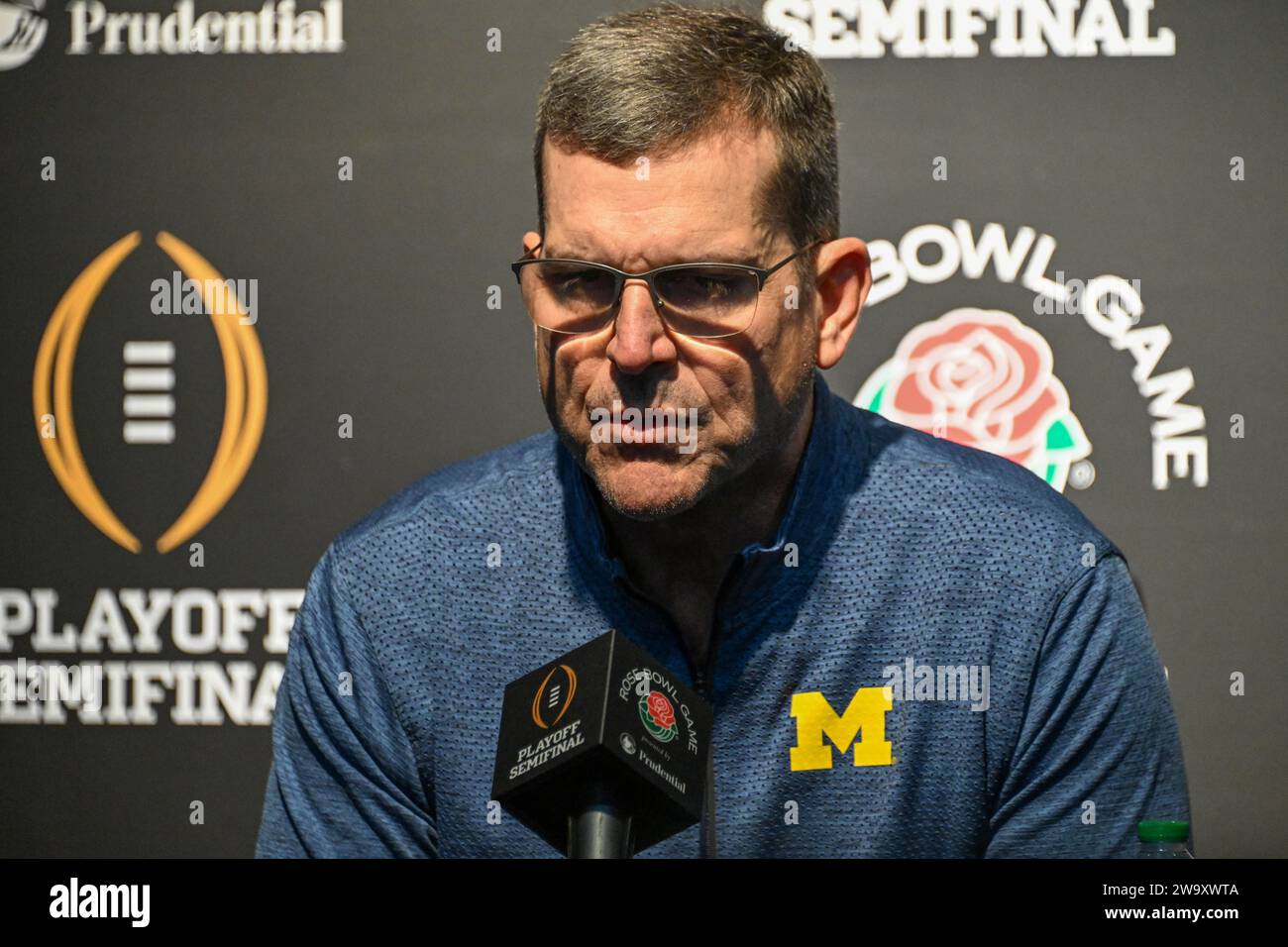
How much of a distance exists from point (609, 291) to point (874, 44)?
1.37 meters

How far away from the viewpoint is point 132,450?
2.47 m

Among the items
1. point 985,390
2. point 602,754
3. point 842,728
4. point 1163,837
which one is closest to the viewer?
point 602,754

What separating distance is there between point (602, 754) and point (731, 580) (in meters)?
0.52

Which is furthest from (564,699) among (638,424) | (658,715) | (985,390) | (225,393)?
(225,393)

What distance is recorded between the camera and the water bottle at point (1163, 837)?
3.71 feet

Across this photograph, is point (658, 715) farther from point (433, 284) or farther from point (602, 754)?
point (433, 284)

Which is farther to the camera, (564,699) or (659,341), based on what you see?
(659,341)

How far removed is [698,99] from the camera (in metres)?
1.20

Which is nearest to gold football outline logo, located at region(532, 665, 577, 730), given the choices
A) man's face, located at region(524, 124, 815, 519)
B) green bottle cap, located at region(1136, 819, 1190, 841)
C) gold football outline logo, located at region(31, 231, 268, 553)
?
man's face, located at region(524, 124, 815, 519)

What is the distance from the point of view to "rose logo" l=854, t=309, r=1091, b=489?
2316mm

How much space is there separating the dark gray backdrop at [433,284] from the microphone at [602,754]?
1551 mm

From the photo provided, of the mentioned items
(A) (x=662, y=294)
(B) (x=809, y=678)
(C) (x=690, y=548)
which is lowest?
(B) (x=809, y=678)
